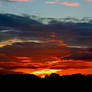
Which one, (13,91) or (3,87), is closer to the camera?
(13,91)

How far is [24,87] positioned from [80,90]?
23.3m

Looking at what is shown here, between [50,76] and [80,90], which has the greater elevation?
[50,76]

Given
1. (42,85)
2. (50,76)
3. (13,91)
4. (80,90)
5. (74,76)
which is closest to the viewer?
(13,91)

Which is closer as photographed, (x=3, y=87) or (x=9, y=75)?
(x=3, y=87)

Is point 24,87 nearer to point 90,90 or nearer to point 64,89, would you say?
point 64,89

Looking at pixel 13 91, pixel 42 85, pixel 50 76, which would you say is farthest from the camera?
pixel 50 76

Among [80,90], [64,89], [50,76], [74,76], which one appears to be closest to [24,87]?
[64,89]

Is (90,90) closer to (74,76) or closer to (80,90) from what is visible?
(80,90)

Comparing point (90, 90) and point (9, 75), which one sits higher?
point (9, 75)

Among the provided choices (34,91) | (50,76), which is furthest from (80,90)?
(50,76)

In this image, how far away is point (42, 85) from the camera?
10031 cm

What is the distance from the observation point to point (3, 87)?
9369 centimetres

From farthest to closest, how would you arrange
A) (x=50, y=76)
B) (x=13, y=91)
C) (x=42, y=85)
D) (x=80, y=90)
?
(x=50, y=76)
(x=42, y=85)
(x=80, y=90)
(x=13, y=91)

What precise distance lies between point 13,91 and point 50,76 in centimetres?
4555
